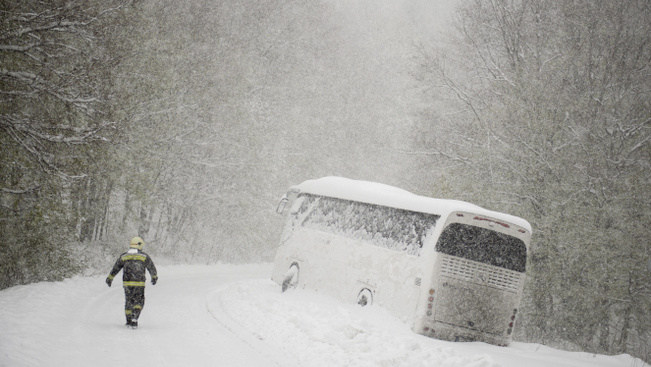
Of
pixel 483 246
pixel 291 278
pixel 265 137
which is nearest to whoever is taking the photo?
pixel 483 246

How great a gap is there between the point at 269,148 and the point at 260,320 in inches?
812

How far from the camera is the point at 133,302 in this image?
991 centimetres

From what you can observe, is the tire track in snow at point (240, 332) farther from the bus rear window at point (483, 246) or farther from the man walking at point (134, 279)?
the bus rear window at point (483, 246)

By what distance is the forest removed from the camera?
489 inches

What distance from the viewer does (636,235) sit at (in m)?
14.5

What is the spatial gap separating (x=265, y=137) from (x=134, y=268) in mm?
20423

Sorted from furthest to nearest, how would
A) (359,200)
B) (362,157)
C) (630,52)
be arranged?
1. (362,157)
2. (630,52)
3. (359,200)

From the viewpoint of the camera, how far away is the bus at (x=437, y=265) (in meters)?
10.4

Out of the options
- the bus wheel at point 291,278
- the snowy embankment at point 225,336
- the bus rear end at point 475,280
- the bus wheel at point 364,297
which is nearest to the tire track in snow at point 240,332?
the snowy embankment at point 225,336

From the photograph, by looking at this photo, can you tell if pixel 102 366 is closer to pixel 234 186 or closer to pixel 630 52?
pixel 630 52

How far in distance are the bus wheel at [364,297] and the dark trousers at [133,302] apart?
508cm

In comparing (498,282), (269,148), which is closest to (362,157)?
(269,148)

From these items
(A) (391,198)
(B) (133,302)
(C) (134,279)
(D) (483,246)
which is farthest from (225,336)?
(D) (483,246)

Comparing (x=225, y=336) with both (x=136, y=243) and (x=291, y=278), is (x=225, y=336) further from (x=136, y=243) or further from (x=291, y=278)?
(x=291, y=278)
